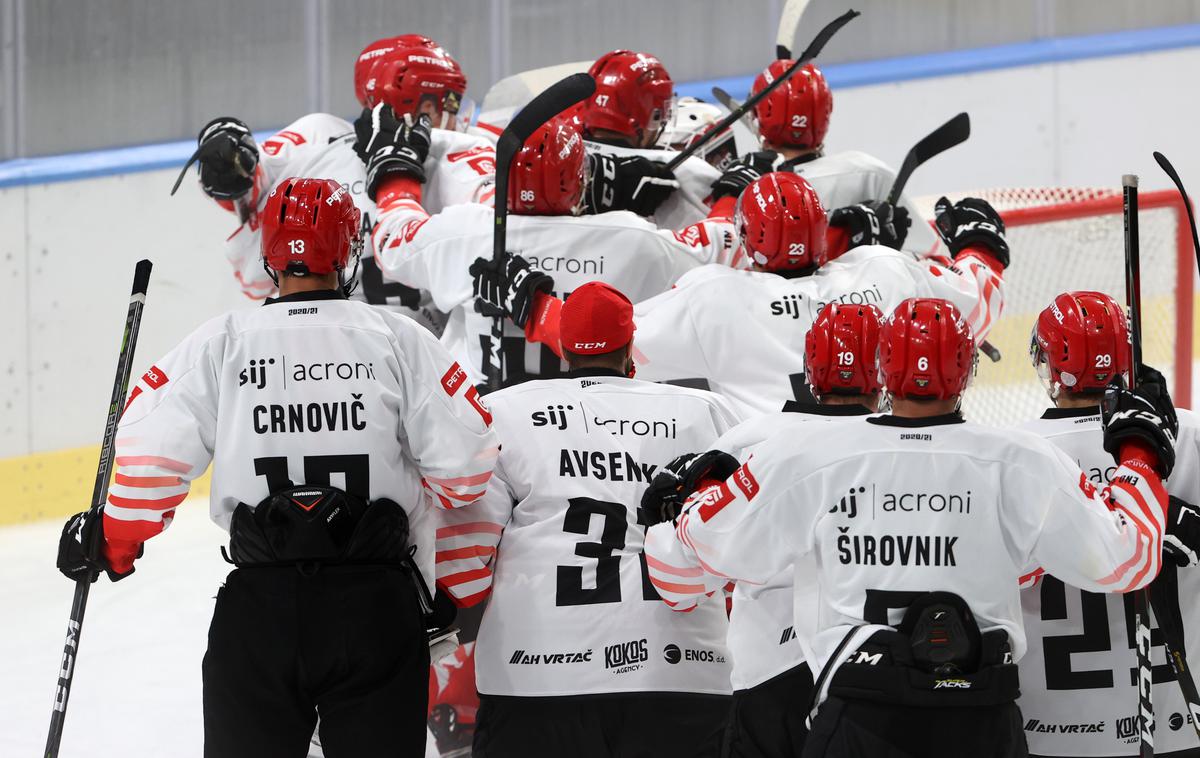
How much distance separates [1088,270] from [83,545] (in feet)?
16.3

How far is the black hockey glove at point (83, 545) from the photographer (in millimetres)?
2902

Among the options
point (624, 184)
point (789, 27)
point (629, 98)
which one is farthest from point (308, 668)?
point (789, 27)

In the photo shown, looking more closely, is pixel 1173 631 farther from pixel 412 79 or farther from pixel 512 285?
pixel 412 79

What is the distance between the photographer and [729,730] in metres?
2.85

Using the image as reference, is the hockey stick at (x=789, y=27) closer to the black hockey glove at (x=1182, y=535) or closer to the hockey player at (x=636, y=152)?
the hockey player at (x=636, y=152)

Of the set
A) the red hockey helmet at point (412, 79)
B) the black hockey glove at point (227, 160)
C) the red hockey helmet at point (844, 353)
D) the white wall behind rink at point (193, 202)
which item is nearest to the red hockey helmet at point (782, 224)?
the red hockey helmet at point (844, 353)

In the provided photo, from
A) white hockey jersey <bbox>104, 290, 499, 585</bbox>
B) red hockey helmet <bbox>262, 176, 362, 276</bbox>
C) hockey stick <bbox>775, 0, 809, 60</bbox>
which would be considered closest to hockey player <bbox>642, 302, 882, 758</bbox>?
white hockey jersey <bbox>104, 290, 499, 585</bbox>

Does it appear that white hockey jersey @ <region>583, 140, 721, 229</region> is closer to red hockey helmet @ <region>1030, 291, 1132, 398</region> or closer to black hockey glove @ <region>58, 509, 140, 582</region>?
red hockey helmet @ <region>1030, 291, 1132, 398</region>

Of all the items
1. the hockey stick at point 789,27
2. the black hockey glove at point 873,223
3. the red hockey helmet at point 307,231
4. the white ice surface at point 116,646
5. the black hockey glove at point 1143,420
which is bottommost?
the white ice surface at point 116,646

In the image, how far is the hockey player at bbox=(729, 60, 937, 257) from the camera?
4.47 m

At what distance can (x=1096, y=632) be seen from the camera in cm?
290

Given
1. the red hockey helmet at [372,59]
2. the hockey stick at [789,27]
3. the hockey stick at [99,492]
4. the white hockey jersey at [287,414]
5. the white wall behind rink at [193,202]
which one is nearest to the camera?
the white hockey jersey at [287,414]

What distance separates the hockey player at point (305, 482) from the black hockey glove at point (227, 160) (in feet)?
5.53

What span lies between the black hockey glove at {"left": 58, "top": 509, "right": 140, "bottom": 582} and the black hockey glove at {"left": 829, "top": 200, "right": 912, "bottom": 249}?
2188 millimetres
